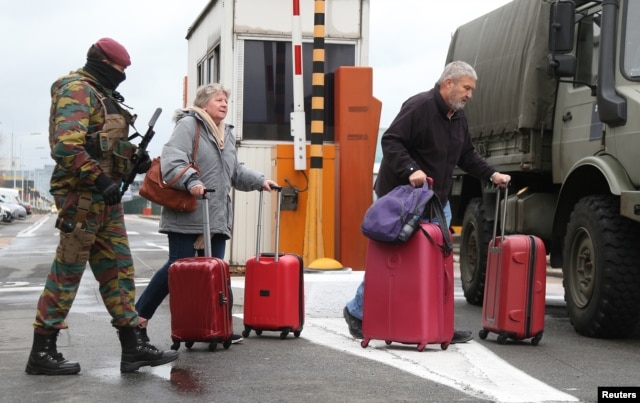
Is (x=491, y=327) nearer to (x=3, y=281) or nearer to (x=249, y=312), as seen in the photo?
(x=249, y=312)

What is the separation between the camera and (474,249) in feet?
37.1

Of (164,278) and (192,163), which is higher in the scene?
(192,163)

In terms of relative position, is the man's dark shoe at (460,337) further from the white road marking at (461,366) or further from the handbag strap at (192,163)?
the handbag strap at (192,163)

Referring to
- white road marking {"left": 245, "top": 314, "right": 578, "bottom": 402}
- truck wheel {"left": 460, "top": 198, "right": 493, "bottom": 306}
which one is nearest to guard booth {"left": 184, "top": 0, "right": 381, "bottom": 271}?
truck wheel {"left": 460, "top": 198, "right": 493, "bottom": 306}

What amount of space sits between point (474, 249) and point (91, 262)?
18.1 ft

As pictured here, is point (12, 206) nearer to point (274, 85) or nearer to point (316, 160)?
point (274, 85)

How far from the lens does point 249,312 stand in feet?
26.5

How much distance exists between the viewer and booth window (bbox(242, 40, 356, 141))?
1302 centimetres

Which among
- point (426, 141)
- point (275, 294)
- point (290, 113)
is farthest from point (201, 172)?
point (290, 113)

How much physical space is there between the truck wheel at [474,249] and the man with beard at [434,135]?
117 inches

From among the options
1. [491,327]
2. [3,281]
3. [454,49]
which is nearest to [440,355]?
[491,327]

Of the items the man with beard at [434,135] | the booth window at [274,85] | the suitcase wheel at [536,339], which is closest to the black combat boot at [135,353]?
the man with beard at [434,135]

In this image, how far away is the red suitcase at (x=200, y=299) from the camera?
7113 mm

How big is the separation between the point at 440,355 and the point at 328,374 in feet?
3.56
